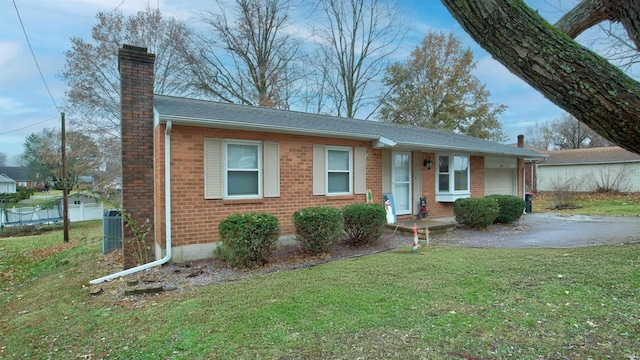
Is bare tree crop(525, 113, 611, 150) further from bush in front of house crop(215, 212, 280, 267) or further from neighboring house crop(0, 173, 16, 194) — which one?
neighboring house crop(0, 173, 16, 194)

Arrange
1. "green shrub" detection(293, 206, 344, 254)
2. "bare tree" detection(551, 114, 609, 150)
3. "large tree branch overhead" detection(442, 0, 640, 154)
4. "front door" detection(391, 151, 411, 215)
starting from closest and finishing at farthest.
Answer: "large tree branch overhead" detection(442, 0, 640, 154)
"green shrub" detection(293, 206, 344, 254)
"front door" detection(391, 151, 411, 215)
"bare tree" detection(551, 114, 609, 150)

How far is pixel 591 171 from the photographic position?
81.0 ft

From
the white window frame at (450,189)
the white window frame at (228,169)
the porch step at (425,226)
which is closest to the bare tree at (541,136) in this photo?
the white window frame at (450,189)

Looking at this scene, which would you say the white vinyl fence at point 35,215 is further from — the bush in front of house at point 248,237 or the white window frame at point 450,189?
the white window frame at point 450,189

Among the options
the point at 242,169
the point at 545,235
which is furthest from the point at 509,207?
the point at 242,169

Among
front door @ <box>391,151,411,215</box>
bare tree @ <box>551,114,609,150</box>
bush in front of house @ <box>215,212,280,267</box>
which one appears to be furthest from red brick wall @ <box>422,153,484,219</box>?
bare tree @ <box>551,114,609,150</box>

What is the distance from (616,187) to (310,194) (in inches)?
1011

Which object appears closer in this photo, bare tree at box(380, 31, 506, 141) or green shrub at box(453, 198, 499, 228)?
green shrub at box(453, 198, 499, 228)

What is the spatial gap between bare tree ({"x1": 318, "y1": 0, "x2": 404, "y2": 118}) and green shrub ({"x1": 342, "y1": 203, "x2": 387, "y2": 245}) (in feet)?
58.8

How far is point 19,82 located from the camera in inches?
592

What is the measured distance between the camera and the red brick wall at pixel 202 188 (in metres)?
7.00

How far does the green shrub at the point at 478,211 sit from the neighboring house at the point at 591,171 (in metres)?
14.5

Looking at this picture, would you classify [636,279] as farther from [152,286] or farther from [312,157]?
[152,286]

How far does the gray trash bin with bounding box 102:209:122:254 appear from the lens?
877 centimetres
